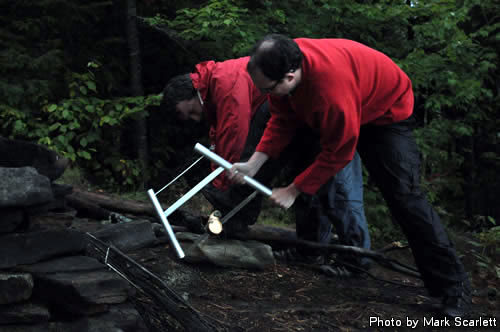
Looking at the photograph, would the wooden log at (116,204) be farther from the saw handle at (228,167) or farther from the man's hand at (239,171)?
the saw handle at (228,167)

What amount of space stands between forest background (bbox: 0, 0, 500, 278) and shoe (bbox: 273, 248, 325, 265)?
1.40m

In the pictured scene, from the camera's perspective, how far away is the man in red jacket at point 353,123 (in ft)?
7.23

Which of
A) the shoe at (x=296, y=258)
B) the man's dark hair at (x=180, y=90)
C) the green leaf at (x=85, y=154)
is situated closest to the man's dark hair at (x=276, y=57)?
the man's dark hair at (x=180, y=90)

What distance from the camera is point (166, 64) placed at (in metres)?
7.49

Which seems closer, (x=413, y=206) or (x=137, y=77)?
(x=413, y=206)

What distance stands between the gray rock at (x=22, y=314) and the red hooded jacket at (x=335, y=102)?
1390 mm

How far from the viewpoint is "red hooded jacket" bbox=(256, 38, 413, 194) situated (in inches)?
87.1

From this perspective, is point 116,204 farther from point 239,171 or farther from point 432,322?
point 432,322

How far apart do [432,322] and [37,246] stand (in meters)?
2.23

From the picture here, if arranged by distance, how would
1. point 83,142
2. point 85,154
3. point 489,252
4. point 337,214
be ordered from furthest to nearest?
point 83,142 → point 85,154 → point 489,252 → point 337,214

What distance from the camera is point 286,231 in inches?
160

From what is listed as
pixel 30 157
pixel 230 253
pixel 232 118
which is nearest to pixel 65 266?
pixel 30 157

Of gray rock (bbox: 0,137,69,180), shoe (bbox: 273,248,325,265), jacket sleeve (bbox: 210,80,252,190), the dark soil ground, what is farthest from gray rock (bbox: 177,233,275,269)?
gray rock (bbox: 0,137,69,180)

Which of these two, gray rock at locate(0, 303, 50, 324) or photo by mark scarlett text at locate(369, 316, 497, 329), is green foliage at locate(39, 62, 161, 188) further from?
photo by mark scarlett text at locate(369, 316, 497, 329)
